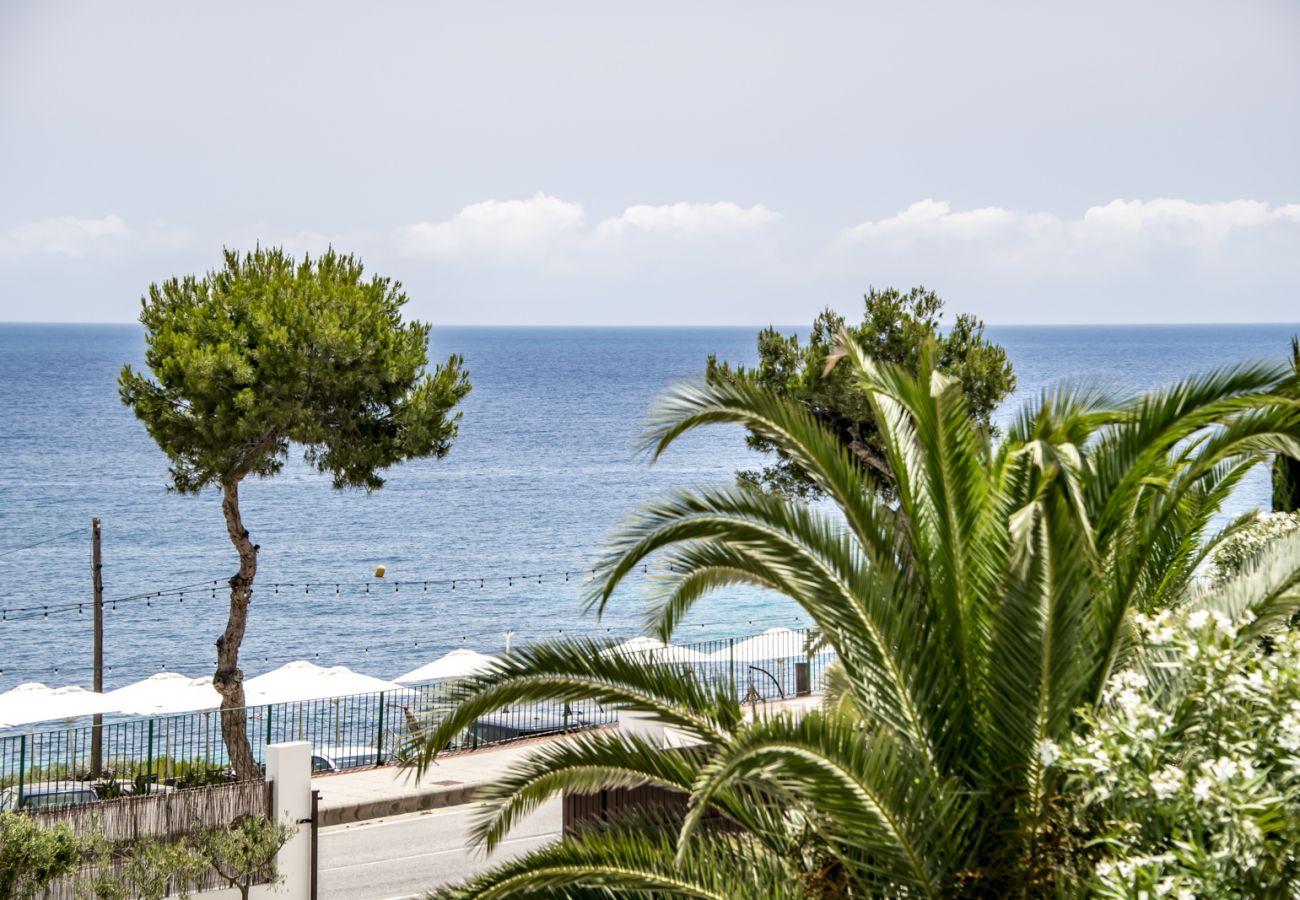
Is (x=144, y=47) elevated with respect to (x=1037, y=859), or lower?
elevated

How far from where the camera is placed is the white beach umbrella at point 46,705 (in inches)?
1086

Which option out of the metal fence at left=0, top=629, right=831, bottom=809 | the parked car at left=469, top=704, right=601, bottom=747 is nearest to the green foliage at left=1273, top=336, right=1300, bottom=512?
the metal fence at left=0, top=629, right=831, bottom=809

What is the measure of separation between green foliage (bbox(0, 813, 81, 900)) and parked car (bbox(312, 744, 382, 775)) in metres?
12.0

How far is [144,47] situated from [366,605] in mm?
72274

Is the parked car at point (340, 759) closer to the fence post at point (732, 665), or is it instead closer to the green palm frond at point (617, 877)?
the fence post at point (732, 665)

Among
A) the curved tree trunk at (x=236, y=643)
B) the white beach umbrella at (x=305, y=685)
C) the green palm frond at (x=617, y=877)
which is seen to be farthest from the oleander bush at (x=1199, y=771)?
the white beach umbrella at (x=305, y=685)

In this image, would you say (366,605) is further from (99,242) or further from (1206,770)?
(99,242)

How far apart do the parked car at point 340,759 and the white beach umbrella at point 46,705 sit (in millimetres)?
4126

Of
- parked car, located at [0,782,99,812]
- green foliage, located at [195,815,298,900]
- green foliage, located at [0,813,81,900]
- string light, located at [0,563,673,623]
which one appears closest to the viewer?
green foliage, located at [0,813,81,900]

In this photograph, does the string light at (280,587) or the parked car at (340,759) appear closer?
the parked car at (340,759)

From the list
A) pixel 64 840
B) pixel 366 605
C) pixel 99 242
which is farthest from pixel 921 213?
pixel 64 840

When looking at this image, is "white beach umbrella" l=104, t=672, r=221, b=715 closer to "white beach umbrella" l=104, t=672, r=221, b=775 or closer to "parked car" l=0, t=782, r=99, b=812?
"white beach umbrella" l=104, t=672, r=221, b=775

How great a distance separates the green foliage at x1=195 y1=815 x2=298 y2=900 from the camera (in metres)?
14.9

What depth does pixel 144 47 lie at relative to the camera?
116500 mm
